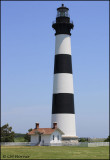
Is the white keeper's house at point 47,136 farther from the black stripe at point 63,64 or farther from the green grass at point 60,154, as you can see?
the green grass at point 60,154

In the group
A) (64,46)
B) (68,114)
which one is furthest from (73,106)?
(64,46)

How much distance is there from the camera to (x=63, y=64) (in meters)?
47.2

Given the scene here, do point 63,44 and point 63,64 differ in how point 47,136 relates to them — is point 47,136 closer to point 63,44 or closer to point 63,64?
point 63,64

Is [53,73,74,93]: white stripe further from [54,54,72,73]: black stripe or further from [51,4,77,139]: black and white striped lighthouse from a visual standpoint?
[54,54,72,73]: black stripe

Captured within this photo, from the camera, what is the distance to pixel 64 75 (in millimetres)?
46875

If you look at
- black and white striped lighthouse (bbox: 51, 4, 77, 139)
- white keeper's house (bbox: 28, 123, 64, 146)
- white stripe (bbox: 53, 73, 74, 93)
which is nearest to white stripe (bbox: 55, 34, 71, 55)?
black and white striped lighthouse (bbox: 51, 4, 77, 139)

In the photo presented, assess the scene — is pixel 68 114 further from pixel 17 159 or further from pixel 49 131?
pixel 17 159

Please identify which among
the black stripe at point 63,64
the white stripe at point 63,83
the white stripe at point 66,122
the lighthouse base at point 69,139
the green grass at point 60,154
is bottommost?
the lighthouse base at point 69,139

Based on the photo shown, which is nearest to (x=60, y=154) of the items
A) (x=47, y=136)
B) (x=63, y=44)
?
(x=47, y=136)

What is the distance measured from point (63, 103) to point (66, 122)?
3.00 meters

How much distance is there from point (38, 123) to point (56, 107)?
530cm

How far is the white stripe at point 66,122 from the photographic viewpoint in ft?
150

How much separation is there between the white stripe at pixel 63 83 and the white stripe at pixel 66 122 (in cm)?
391

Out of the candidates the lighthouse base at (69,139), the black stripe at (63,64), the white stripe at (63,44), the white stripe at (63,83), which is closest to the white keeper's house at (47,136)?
the lighthouse base at (69,139)
